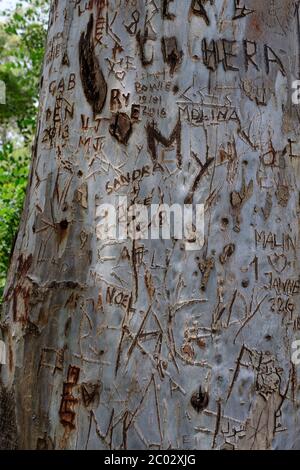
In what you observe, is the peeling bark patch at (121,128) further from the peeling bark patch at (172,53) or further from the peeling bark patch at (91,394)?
the peeling bark patch at (91,394)

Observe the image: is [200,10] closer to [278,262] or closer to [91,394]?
[278,262]

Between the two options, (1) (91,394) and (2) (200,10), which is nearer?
(1) (91,394)

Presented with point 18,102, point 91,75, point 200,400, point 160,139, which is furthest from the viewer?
point 18,102

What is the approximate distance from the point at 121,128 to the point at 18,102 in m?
9.90

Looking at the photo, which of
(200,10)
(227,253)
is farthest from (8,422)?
(200,10)

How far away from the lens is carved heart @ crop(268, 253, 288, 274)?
6.35ft

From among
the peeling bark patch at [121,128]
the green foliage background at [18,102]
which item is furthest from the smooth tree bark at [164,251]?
the green foliage background at [18,102]

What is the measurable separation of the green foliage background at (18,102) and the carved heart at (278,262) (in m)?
1.01

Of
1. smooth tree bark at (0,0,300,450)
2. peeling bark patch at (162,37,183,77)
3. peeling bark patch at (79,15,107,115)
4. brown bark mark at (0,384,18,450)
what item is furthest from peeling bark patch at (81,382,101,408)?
peeling bark patch at (162,37,183,77)

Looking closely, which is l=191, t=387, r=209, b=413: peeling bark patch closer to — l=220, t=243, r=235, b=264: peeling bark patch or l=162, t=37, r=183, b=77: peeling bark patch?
l=220, t=243, r=235, b=264: peeling bark patch

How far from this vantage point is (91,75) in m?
2.02

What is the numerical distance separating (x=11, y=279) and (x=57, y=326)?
0.28m

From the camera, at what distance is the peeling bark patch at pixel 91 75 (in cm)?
199
